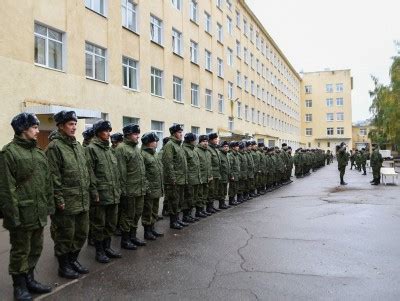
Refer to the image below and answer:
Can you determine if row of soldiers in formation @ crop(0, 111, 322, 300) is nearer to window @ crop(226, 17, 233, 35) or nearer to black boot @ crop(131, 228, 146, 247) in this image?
black boot @ crop(131, 228, 146, 247)

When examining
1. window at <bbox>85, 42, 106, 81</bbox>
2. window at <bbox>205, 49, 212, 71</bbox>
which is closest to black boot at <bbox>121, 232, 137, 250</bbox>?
window at <bbox>85, 42, 106, 81</bbox>

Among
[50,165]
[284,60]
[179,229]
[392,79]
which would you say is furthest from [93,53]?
[284,60]

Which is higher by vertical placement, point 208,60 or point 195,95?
point 208,60

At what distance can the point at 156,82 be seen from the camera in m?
21.2

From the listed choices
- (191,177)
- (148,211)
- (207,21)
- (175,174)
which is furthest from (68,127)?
(207,21)

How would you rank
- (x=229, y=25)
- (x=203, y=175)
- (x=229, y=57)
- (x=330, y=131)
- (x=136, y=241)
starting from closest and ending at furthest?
1. (x=136, y=241)
2. (x=203, y=175)
3. (x=229, y=57)
4. (x=229, y=25)
5. (x=330, y=131)

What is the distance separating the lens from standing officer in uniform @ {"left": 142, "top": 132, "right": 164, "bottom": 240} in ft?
23.6

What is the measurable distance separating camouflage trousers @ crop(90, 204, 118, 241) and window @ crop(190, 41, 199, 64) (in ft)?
67.6

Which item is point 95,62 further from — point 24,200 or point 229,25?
point 229,25

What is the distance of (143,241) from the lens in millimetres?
6965

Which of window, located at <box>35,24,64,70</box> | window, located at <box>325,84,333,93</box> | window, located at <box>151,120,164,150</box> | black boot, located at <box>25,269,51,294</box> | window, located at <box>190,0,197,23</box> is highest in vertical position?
window, located at <box>325,84,333,93</box>

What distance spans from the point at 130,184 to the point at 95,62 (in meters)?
11.0

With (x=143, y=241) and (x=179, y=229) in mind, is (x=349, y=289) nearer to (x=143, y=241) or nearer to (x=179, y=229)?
(x=143, y=241)

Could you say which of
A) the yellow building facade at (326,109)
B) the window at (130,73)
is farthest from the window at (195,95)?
the yellow building facade at (326,109)
